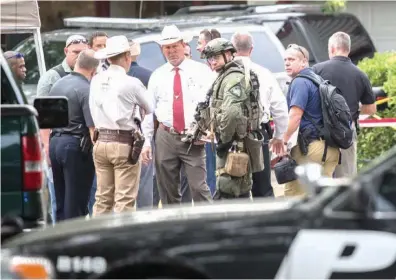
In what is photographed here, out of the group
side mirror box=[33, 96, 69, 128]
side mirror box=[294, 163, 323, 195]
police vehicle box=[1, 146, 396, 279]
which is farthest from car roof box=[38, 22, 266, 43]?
police vehicle box=[1, 146, 396, 279]

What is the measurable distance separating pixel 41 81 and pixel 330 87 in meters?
2.78

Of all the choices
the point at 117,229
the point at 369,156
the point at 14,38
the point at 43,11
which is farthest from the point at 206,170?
the point at 43,11

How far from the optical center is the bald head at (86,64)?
1020 cm

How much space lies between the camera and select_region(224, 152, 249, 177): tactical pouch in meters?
9.24

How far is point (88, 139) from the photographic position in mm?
10078

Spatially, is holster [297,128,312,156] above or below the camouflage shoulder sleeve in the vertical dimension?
below

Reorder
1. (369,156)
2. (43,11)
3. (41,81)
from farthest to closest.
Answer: (43,11)
(369,156)
(41,81)

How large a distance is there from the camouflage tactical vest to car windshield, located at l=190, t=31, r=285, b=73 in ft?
15.4

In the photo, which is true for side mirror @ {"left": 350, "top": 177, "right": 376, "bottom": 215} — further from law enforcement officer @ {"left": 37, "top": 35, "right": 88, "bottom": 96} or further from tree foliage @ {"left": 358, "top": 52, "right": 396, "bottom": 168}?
tree foliage @ {"left": 358, "top": 52, "right": 396, "bottom": 168}

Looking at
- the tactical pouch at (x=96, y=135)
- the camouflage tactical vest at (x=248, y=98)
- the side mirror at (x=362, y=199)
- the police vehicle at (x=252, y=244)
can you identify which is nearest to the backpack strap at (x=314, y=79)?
the camouflage tactical vest at (x=248, y=98)

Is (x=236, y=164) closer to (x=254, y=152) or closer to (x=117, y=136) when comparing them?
(x=254, y=152)

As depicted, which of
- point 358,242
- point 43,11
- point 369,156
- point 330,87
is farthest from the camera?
point 43,11

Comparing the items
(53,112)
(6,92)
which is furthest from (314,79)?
(6,92)

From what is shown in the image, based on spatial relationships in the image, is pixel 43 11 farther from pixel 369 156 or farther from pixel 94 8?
pixel 369 156
